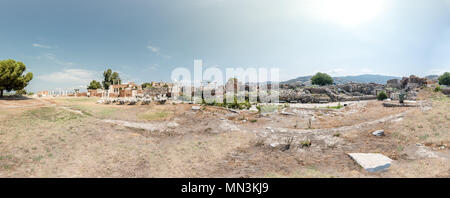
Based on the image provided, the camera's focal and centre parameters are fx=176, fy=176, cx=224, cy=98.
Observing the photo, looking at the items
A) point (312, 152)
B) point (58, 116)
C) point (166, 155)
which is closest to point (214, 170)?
point (166, 155)

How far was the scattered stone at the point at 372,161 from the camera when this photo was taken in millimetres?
5300

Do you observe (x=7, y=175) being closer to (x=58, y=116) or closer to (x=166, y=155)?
(x=166, y=155)

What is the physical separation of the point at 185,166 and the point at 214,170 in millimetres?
1082

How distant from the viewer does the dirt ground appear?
5547 mm

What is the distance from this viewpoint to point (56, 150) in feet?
22.3

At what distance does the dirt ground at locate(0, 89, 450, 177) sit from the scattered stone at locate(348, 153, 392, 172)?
17cm

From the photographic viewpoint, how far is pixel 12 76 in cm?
1636

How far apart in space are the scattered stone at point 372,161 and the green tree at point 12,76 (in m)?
26.4

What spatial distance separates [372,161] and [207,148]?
20.2 feet

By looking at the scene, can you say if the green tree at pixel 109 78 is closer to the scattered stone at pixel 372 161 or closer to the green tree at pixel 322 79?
the scattered stone at pixel 372 161

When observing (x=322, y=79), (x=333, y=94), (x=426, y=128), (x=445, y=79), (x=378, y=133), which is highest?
(x=322, y=79)

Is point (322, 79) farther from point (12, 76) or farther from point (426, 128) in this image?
point (12, 76)

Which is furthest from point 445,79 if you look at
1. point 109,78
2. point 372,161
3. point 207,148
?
point 109,78

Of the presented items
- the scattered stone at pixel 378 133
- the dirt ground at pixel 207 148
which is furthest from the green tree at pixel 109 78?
the scattered stone at pixel 378 133
